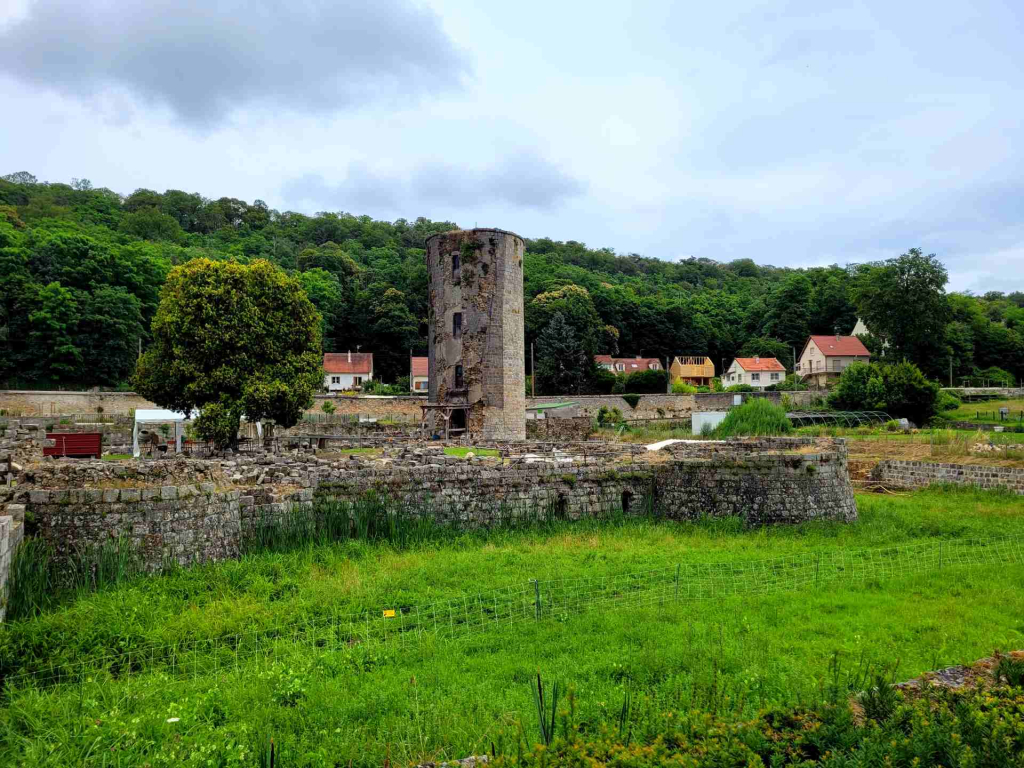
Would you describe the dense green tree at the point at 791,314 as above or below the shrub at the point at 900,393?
above

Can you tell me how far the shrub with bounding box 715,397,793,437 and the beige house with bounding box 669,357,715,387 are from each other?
159 feet

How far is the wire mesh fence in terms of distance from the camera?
7.03 m

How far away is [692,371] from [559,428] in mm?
41404

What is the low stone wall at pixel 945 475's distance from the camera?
18.9 meters

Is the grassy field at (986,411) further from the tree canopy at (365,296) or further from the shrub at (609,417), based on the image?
the shrub at (609,417)

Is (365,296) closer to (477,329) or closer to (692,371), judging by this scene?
(692,371)

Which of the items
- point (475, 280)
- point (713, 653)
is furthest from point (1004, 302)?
point (713, 653)

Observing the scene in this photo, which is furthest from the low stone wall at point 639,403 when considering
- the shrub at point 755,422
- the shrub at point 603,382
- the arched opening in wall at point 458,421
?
the shrub at point 755,422

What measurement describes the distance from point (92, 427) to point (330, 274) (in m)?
48.5

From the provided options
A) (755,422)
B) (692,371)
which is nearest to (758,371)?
(692,371)

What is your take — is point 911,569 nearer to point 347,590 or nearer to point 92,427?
point 347,590

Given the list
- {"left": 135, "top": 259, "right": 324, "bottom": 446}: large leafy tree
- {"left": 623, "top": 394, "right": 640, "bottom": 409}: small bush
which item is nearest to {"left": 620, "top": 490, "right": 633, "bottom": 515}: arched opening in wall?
{"left": 135, "top": 259, "right": 324, "bottom": 446}: large leafy tree

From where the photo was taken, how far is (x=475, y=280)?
31266mm

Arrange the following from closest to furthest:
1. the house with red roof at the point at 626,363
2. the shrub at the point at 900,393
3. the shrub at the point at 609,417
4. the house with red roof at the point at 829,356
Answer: the shrub at the point at 900,393 < the shrub at the point at 609,417 < the house with red roof at the point at 829,356 < the house with red roof at the point at 626,363
